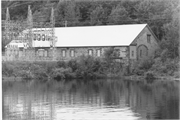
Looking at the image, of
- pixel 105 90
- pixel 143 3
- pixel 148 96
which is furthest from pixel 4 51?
pixel 148 96

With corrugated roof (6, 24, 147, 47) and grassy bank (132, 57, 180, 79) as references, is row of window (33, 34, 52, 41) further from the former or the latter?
grassy bank (132, 57, 180, 79)

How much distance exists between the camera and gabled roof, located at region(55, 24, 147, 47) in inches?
2366

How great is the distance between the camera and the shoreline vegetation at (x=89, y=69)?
180ft

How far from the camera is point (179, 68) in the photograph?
178 ft

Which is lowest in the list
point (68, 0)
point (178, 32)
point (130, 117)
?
point (130, 117)

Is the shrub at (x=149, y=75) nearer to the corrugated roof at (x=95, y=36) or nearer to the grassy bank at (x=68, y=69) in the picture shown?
the grassy bank at (x=68, y=69)

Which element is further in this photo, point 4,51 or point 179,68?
point 4,51

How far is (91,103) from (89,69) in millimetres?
24071

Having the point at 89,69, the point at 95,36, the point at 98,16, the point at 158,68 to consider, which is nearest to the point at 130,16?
the point at 98,16

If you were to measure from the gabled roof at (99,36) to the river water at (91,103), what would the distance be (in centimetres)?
1736

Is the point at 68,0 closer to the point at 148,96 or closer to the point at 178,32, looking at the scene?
the point at 178,32

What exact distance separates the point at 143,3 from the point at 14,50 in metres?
17.2

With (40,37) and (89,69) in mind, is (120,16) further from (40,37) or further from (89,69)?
(89,69)

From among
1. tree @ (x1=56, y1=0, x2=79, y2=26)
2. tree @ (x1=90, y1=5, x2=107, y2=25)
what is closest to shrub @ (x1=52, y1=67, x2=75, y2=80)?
tree @ (x1=90, y1=5, x2=107, y2=25)
